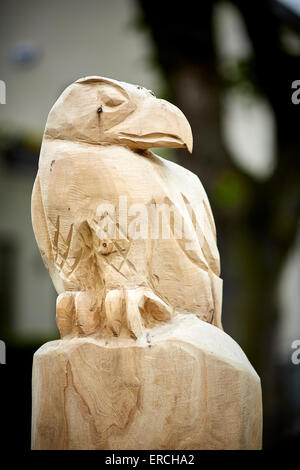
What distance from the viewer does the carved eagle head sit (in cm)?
245

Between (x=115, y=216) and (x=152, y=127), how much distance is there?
12.6 inches

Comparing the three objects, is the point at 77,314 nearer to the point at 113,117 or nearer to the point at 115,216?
the point at 115,216

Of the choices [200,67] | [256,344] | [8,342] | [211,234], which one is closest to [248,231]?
[256,344]

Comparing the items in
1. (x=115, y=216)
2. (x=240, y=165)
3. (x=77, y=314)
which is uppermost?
(x=240, y=165)

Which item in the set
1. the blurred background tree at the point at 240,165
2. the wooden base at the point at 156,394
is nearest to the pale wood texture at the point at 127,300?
the wooden base at the point at 156,394

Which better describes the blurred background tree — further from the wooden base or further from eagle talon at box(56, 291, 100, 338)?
the wooden base

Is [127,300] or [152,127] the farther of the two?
[152,127]

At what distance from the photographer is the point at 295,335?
768 cm

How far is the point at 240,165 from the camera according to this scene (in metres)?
5.45

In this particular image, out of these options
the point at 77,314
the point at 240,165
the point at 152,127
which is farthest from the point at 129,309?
the point at 240,165

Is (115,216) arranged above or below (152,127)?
below

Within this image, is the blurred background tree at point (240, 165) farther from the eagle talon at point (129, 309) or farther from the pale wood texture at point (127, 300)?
the eagle talon at point (129, 309)

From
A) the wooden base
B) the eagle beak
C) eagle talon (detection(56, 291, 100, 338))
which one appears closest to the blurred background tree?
the eagle beak

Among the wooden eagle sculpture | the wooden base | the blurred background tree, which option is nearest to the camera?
the wooden base
